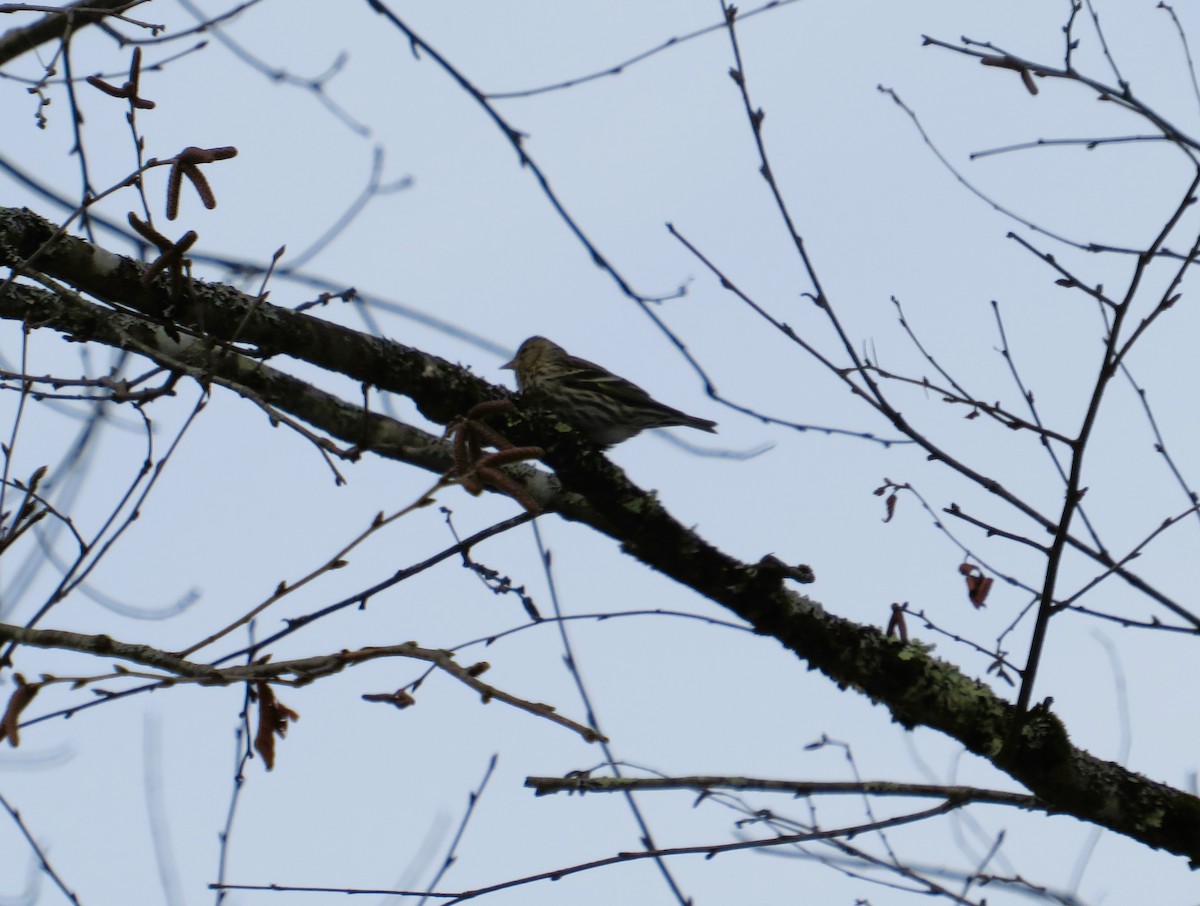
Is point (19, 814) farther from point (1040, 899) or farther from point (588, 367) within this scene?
point (588, 367)

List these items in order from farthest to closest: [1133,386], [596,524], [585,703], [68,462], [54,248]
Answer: [68,462]
[1133,386]
[596,524]
[585,703]
[54,248]

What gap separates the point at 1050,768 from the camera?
3729mm

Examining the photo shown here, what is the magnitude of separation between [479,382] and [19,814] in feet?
5.14

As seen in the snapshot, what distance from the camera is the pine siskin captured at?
505cm

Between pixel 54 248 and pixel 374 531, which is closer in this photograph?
pixel 374 531

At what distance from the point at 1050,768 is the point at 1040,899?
0.39m

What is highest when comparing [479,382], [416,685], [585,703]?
[479,382]

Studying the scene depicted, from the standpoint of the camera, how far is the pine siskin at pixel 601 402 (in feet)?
16.6

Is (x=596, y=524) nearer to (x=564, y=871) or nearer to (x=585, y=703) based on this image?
(x=585, y=703)

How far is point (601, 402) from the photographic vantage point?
519 centimetres

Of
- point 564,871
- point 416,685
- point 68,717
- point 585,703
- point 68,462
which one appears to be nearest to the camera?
point 68,717

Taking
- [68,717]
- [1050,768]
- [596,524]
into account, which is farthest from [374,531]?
[1050,768]

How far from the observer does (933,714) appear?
378 centimetres

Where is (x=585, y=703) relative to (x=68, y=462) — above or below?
below
